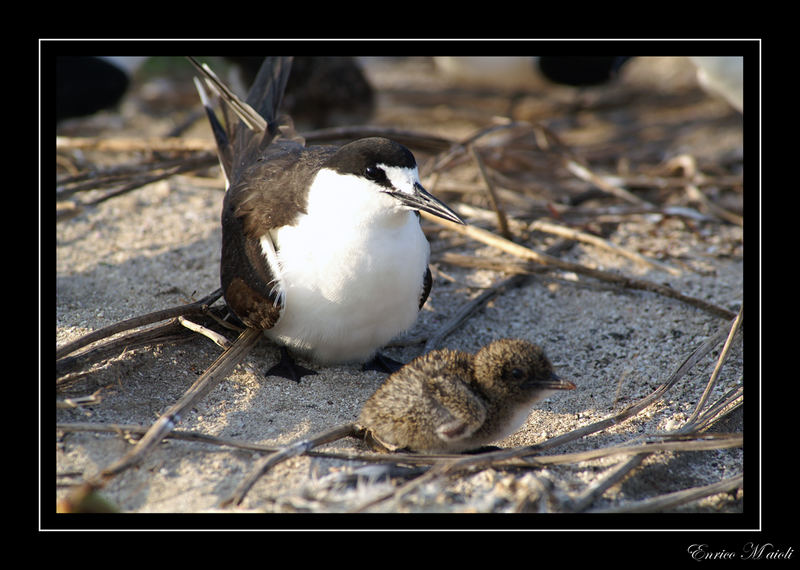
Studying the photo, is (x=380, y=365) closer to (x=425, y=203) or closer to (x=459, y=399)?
(x=459, y=399)

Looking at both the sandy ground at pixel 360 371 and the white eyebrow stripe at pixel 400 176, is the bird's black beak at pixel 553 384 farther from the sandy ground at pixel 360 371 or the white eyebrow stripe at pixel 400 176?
the white eyebrow stripe at pixel 400 176

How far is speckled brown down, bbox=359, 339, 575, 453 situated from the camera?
2.88 metres

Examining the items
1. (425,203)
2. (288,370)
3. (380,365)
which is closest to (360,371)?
(380,365)

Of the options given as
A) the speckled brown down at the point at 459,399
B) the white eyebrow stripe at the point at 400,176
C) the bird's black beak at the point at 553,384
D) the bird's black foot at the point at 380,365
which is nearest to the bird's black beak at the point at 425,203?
the white eyebrow stripe at the point at 400,176

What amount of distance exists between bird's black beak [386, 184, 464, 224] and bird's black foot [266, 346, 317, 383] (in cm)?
93

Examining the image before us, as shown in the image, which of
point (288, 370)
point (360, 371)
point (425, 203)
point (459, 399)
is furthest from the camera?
point (360, 371)

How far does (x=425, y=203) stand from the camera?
302 cm

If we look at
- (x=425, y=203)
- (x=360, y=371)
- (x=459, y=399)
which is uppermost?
(x=425, y=203)

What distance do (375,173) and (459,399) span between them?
0.90 m

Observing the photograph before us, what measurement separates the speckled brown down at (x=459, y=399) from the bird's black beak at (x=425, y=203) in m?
0.53

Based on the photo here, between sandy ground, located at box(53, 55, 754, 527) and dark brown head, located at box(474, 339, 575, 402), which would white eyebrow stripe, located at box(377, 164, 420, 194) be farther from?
sandy ground, located at box(53, 55, 754, 527)

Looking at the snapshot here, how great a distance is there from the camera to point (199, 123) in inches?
264

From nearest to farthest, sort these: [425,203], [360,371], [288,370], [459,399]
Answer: [459,399]
[425,203]
[288,370]
[360,371]

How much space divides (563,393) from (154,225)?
8.78 ft
